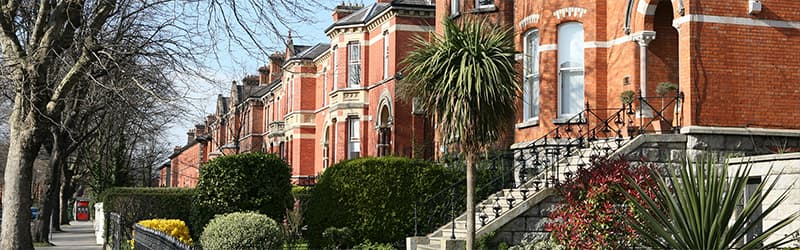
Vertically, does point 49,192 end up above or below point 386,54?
below

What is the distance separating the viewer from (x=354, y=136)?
127 ft

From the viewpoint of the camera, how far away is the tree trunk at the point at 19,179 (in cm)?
1642

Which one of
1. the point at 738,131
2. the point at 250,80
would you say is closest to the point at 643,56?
the point at 738,131

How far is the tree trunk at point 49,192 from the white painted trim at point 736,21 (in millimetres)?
22895

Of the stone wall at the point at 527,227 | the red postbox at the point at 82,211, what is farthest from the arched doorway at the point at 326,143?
the red postbox at the point at 82,211

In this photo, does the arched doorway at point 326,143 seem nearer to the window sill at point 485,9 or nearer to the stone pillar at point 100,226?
the stone pillar at point 100,226

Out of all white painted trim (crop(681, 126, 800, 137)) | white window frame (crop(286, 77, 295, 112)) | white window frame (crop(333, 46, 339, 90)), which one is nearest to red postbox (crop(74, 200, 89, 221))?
white window frame (crop(286, 77, 295, 112))

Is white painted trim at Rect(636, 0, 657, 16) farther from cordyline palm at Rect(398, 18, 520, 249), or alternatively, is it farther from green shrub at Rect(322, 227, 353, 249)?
green shrub at Rect(322, 227, 353, 249)

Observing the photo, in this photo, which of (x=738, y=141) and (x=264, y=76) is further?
(x=264, y=76)

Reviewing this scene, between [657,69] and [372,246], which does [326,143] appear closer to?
[372,246]

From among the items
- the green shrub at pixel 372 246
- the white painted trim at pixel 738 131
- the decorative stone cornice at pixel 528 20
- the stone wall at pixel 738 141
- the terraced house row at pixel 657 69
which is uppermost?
the decorative stone cornice at pixel 528 20

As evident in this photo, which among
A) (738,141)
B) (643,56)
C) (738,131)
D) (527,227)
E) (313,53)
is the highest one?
(313,53)

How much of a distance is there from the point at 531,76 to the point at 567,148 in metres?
4.23

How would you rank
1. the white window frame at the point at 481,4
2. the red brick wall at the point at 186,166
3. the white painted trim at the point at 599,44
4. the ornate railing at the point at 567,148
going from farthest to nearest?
the red brick wall at the point at 186,166 → the white window frame at the point at 481,4 → the white painted trim at the point at 599,44 → the ornate railing at the point at 567,148
